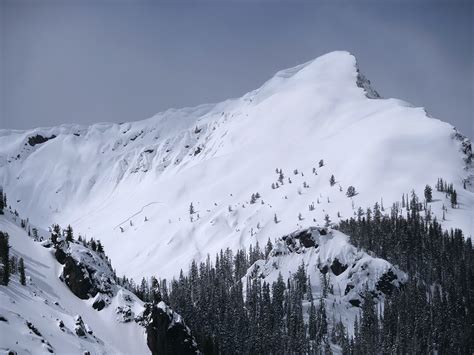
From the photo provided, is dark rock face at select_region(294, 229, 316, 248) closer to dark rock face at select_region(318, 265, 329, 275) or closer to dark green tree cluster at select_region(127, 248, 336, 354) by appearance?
dark rock face at select_region(318, 265, 329, 275)

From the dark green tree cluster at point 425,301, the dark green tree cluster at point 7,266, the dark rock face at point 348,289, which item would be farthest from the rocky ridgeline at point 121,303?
the dark rock face at point 348,289

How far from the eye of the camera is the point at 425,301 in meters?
166

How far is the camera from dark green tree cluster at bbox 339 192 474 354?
152m

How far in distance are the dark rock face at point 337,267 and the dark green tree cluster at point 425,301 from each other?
606 inches

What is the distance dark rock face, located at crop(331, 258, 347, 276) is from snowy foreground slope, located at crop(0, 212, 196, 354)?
75109mm

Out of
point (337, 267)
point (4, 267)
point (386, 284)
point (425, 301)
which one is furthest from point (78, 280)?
point (425, 301)

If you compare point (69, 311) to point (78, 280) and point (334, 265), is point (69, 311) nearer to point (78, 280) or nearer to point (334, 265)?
point (78, 280)

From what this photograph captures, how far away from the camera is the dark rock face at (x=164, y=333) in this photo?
11194cm

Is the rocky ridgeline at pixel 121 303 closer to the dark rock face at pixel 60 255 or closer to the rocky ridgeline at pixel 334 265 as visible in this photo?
the dark rock face at pixel 60 255

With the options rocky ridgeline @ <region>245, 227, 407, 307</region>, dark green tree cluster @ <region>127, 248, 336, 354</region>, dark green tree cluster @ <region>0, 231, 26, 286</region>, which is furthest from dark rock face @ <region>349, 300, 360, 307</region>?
dark green tree cluster @ <region>0, 231, 26, 286</region>

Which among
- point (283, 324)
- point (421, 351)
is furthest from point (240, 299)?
point (421, 351)

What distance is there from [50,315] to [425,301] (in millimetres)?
115665

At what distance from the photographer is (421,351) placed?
497ft

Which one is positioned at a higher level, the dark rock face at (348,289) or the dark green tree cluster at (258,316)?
the dark rock face at (348,289)
